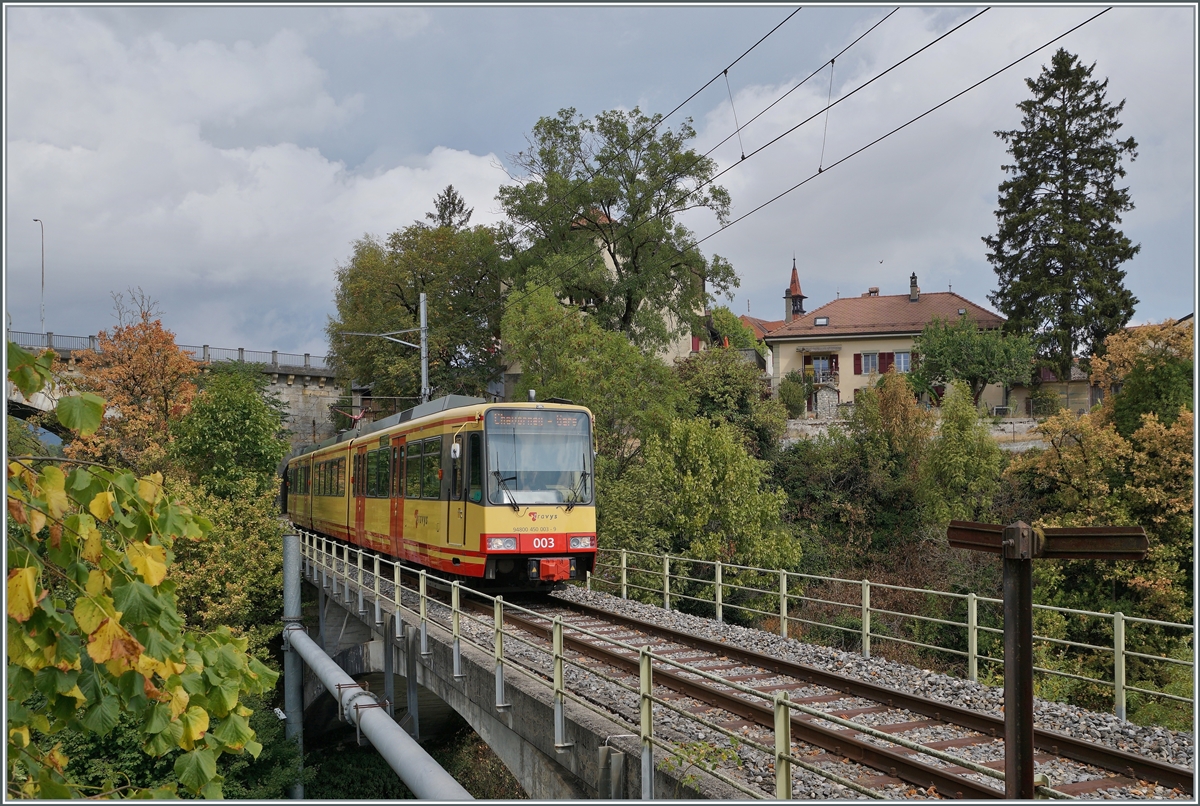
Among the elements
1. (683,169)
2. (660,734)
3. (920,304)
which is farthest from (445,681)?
(920,304)

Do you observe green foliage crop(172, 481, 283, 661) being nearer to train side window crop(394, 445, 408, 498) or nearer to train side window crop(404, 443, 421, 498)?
train side window crop(394, 445, 408, 498)

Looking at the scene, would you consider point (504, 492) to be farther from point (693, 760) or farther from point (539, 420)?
point (693, 760)

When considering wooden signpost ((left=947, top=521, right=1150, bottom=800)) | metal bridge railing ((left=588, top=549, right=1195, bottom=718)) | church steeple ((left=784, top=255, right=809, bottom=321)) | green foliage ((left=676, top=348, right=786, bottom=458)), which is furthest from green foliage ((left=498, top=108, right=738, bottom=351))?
church steeple ((left=784, top=255, right=809, bottom=321))

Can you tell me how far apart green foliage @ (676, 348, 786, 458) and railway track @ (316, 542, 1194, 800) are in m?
25.1

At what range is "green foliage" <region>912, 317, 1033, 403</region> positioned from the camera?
4059cm

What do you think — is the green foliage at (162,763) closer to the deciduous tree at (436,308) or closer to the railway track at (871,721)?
the railway track at (871,721)

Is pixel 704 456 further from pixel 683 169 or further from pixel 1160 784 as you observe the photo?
pixel 1160 784

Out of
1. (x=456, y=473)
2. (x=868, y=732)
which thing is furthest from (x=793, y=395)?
(x=868, y=732)

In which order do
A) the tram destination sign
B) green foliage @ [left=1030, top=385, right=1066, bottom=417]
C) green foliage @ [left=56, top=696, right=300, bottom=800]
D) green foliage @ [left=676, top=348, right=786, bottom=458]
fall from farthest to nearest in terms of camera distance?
green foliage @ [left=1030, top=385, right=1066, bottom=417]
green foliage @ [left=676, top=348, right=786, bottom=458]
green foliage @ [left=56, top=696, right=300, bottom=800]
the tram destination sign

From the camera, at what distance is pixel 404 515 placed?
17.7 meters

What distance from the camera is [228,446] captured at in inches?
1136

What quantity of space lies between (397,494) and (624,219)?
21524 mm

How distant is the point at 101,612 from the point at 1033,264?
4309 cm

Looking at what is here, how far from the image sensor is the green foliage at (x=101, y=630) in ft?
11.2
